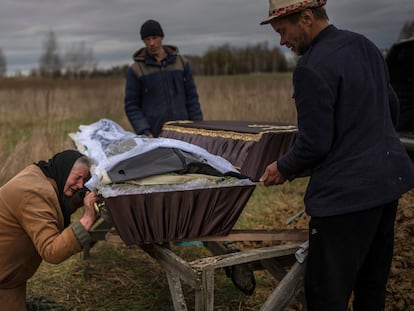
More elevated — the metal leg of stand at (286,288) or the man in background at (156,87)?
the man in background at (156,87)

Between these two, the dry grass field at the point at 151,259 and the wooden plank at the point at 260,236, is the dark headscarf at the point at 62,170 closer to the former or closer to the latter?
the wooden plank at the point at 260,236

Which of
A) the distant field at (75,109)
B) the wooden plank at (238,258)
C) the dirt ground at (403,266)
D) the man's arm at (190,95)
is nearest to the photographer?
the wooden plank at (238,258)

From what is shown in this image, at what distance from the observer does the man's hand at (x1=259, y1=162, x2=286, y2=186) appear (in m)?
2.38

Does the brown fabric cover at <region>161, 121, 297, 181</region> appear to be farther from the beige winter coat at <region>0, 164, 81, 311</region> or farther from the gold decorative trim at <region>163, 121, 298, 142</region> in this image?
the beige winter coat at <region>0, 164, 81, 311</region>

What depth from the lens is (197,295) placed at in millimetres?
2289

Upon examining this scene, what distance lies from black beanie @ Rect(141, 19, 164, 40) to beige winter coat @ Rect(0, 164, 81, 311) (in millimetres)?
2096

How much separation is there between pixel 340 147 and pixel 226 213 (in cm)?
67

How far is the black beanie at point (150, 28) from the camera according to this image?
451 centimetres

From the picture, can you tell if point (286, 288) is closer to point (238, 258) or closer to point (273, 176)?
point (238, 258)

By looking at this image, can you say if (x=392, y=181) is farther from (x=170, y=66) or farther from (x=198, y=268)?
(x=170, y=66)

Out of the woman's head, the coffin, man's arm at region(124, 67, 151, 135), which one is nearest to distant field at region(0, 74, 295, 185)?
man's arm at region(124, 67, 151, 135)

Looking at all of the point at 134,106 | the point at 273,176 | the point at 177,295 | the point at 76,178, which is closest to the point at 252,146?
the point at 273,176

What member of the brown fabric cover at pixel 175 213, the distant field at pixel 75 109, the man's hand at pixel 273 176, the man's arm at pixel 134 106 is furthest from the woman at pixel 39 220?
the distant field at pixel 75 109

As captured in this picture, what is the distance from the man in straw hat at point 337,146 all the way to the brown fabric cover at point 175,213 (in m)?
0.32
